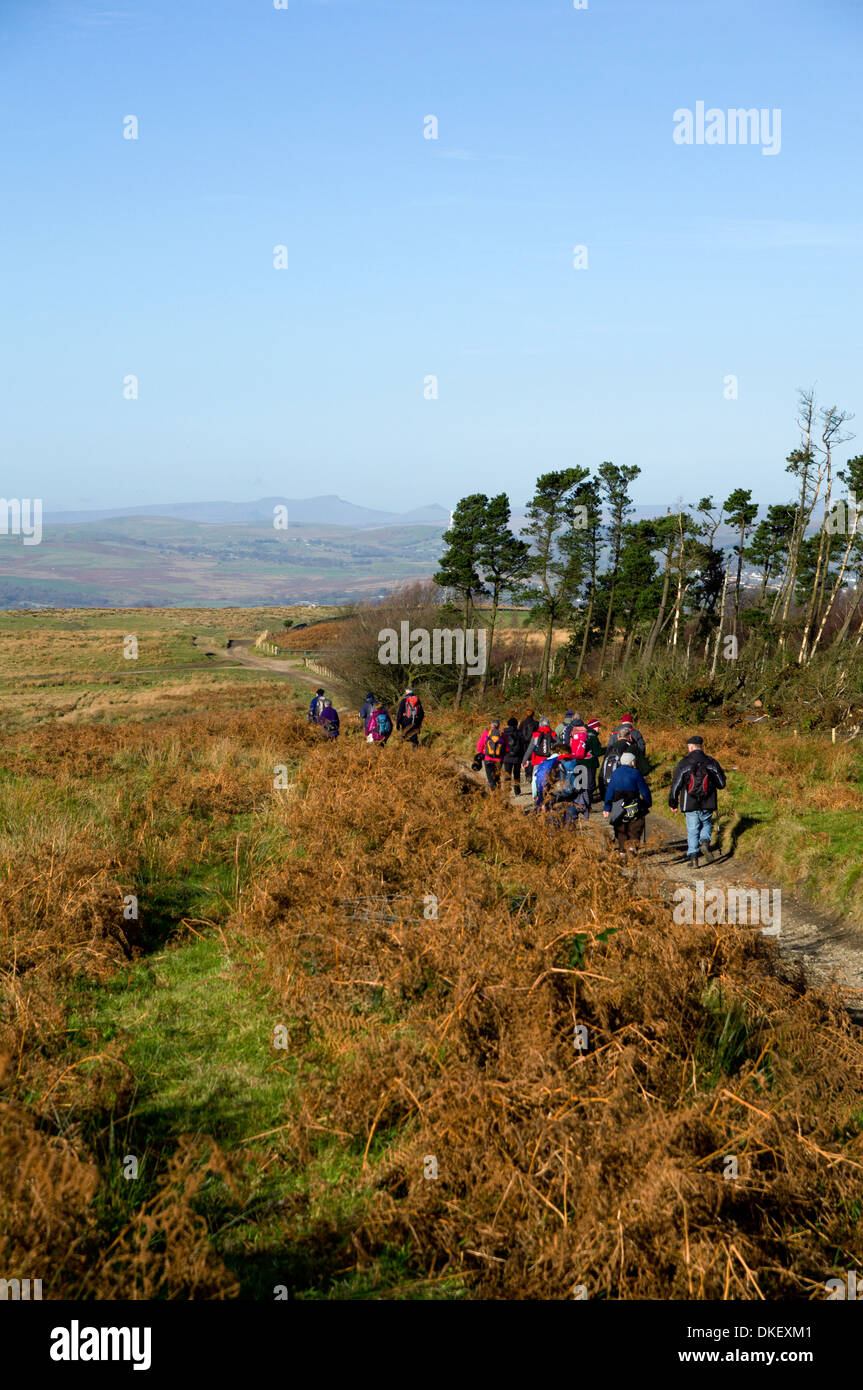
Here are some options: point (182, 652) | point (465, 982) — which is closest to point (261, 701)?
point (182, 652)

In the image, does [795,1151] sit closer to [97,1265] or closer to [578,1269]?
[578,1269]

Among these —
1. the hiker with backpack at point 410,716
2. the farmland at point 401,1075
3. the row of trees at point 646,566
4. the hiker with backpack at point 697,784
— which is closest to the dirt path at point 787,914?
the farmland at point 401,1075

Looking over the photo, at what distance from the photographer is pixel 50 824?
998 cm

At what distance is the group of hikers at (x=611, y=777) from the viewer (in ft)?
37.3

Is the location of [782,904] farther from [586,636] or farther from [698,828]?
[586,636]

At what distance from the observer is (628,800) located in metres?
11.4

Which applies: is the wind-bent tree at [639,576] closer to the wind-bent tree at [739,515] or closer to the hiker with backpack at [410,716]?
the wind-bent tree at [739,515]

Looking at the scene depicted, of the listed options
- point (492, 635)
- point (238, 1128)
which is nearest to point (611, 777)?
point (238, 1128)

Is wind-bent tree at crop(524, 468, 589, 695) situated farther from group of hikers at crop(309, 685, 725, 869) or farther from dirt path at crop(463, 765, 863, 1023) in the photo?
dirt path at crop(463, 765, 863, 1023)

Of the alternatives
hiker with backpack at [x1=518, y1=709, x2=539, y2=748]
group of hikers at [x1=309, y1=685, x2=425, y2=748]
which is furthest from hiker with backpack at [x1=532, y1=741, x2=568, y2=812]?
group of hikers at [x1=309, y1=685, x2=425, y2=748]

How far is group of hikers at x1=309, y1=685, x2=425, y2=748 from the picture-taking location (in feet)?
53.8

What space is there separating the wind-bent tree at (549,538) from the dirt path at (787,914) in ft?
75.3

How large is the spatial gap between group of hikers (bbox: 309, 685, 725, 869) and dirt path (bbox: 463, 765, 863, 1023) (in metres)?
0.32
